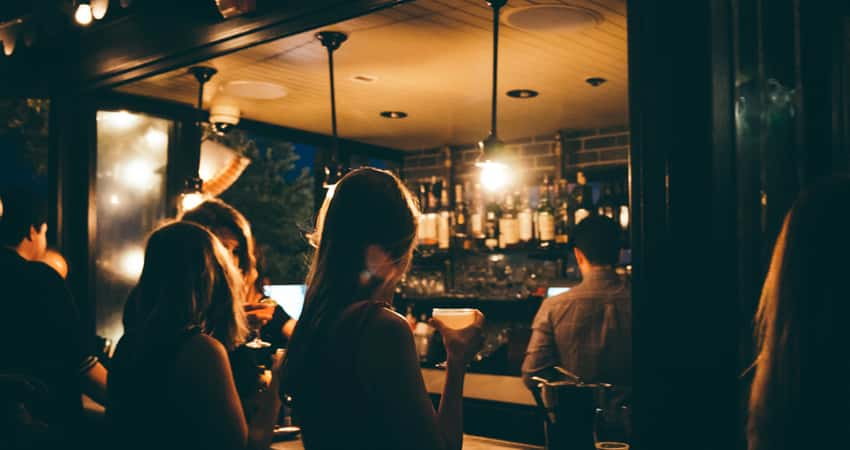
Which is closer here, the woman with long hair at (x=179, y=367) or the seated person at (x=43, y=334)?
the woman with long hair at (x=179, y=367)

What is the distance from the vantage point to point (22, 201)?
3.39 metres

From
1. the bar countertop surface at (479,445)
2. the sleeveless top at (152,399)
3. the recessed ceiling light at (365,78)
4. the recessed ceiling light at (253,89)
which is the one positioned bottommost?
the bar countertop surface at (479,445)

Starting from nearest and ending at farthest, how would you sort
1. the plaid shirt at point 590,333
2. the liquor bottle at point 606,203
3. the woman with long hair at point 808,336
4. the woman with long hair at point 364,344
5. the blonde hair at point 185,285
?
the woman with long hair at point 808,336
the woman with long hair at point 364,344
the blonde hair at point 185,285
the plaid shirt at point 590,333
the liquor bottle at point 606,203

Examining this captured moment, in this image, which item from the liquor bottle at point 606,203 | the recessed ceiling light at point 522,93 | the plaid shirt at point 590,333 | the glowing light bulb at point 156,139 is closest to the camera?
the plaid shirt at point 590,333

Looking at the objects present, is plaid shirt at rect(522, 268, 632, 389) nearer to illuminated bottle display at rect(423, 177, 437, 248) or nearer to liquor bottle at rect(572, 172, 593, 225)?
liquor bottle at rect(572, 172, 593, 225)

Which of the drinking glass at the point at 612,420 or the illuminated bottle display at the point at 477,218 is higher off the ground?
the illuminated bottle display at the point at 477,218

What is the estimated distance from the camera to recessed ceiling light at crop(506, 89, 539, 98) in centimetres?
503

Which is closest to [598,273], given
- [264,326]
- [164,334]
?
[264,326]

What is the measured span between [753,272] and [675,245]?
25 centimetres

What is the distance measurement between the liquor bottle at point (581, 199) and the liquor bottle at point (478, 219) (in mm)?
874

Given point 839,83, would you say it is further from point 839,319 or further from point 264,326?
point 264,326

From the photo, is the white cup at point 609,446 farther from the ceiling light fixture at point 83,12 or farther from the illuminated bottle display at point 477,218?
the illuminated bottle display at point 477,218

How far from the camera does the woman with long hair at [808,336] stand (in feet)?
4.69

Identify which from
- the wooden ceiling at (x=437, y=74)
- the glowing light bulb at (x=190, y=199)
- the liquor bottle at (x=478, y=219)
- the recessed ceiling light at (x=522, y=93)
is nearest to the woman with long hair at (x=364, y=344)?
the wooden ceiling at (x=437, y=74)
